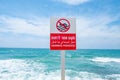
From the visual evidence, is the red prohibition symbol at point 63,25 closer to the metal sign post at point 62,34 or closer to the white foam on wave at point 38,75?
the metal sign post at point 62,34

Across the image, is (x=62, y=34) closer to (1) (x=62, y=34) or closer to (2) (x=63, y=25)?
(1) (x=62, y=34)

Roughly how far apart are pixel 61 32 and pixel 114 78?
41.5 feet

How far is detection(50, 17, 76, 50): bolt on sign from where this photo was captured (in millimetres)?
3324

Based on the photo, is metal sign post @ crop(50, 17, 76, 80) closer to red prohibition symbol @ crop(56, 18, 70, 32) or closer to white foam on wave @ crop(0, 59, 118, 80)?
red prohibition symbol @ crop(56, 18, 70, 32)

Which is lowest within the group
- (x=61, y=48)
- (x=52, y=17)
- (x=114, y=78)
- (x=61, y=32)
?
(x=114, y=78)

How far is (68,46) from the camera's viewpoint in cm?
334

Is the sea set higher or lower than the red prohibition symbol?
lower

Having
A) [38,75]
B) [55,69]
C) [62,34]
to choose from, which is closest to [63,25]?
[62,34]

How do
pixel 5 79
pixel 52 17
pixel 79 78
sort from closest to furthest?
pixel 52 17
pixel 5 79
pixel 79 78

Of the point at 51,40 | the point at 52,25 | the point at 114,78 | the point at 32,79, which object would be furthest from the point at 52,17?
the point at 114,78

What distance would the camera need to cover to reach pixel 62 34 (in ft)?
11.0

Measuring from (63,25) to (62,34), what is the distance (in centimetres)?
16

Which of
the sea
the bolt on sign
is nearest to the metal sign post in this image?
the bolt on sign

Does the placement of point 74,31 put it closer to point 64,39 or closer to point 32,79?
point 64,39
